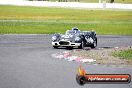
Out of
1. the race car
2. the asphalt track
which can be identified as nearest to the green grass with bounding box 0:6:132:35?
the race car

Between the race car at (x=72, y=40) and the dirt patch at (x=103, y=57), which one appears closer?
the dirt patch at (x=103, y=57)

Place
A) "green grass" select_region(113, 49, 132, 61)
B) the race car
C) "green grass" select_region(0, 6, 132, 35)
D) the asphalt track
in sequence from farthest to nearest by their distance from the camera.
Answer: "green grass" select_region(0, 6, 132, 35) < the race car < "green grass" select_region(113, 49, 132, 61) < the asphalt track

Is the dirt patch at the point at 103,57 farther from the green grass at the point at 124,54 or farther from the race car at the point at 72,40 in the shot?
the race car at the point at 72,40

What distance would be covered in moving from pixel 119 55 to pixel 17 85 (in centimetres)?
986

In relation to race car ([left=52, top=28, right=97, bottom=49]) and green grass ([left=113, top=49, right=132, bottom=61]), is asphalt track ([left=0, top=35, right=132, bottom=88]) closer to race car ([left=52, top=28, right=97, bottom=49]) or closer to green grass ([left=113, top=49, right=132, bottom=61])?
race car ([left=52, top=28, right=97, bottom=49])

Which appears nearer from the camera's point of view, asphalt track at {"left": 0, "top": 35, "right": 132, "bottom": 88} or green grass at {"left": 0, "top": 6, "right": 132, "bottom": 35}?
asphalt track at {"left": 0, "top": 35, "right": 132, "bottom": 88}

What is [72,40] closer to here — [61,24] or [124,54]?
[124,54]

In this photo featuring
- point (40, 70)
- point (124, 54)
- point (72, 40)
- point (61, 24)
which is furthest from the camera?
point (61, 24)

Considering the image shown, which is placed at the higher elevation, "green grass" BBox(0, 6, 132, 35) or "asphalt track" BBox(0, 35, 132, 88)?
"asphalt track" BBox(0, 35, 132, 88)

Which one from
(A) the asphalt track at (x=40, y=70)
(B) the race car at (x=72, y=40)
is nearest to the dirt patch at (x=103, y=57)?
(A) the asphalt track at (x=40, y=70)

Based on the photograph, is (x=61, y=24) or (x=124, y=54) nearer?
(x=124, y=54)

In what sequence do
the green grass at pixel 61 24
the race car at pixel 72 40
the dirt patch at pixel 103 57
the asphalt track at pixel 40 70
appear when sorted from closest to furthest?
the asphalt track at pixel 40 70, the dirt patch at pixel 103 57, the race car at pixel 72 40, the green grass at pixel 61 24

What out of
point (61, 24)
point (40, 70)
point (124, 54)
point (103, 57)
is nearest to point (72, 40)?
point (124, 54)

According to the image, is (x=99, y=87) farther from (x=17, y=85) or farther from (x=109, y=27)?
(x=109, y=27)
